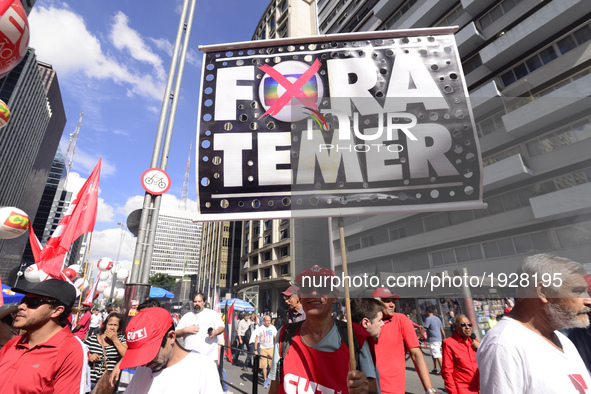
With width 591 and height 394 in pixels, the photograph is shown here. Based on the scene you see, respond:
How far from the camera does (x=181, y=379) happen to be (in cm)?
200

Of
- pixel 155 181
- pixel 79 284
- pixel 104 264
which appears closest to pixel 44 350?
pixel 155 181

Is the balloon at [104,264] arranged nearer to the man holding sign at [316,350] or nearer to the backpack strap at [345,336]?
the man holding sign at [316,350]

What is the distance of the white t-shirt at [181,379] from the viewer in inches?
77.2

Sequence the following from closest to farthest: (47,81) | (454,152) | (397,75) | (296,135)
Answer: (454,152), (296,135), (397,75), (47,81)

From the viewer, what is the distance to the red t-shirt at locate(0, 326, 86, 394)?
7.38 ft

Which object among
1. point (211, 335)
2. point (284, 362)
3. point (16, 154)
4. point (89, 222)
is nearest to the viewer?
point (284, 362)

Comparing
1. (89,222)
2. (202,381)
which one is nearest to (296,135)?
(202,381)

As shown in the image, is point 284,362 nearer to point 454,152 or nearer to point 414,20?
point 454,152

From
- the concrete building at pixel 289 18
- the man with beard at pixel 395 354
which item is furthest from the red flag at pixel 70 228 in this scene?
the concrete building at pixel 289 18

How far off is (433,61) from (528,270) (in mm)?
1894

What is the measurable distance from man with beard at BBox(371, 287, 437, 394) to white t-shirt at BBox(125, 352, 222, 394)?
1.66 m

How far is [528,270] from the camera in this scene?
162 cm

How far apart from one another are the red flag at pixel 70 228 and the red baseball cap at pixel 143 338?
4755 millimetres

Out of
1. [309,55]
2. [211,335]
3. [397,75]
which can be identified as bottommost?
[211,335]
